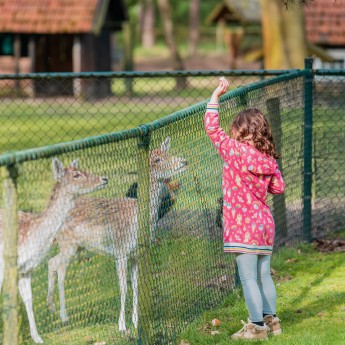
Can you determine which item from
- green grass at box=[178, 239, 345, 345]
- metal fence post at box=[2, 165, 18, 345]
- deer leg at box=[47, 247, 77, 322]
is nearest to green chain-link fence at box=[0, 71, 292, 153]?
green grass at box=[178, 239, 345, 345]

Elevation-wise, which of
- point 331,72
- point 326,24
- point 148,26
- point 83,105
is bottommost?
point 331,72

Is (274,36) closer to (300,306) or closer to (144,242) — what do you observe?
(300,306)

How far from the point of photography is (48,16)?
30.6 metres

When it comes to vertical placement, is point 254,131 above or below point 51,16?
below

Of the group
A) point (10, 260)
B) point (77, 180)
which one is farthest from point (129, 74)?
point (10, 260)

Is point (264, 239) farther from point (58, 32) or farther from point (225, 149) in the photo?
point (58, 32)

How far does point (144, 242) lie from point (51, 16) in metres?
25.9

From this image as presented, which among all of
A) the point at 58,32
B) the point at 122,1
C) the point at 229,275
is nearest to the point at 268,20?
the point at 58,32

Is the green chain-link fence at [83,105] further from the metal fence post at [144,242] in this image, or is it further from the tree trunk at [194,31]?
the tree trunk at [194,31]

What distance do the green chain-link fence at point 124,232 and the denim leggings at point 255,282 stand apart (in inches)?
18.6

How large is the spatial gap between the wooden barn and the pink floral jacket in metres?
22.6

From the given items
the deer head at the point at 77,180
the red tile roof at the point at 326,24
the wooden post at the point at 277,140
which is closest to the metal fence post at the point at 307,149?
the wooden post at the point at 277,140

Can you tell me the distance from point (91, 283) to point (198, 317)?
155 centimetres

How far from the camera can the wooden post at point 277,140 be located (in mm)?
7973
